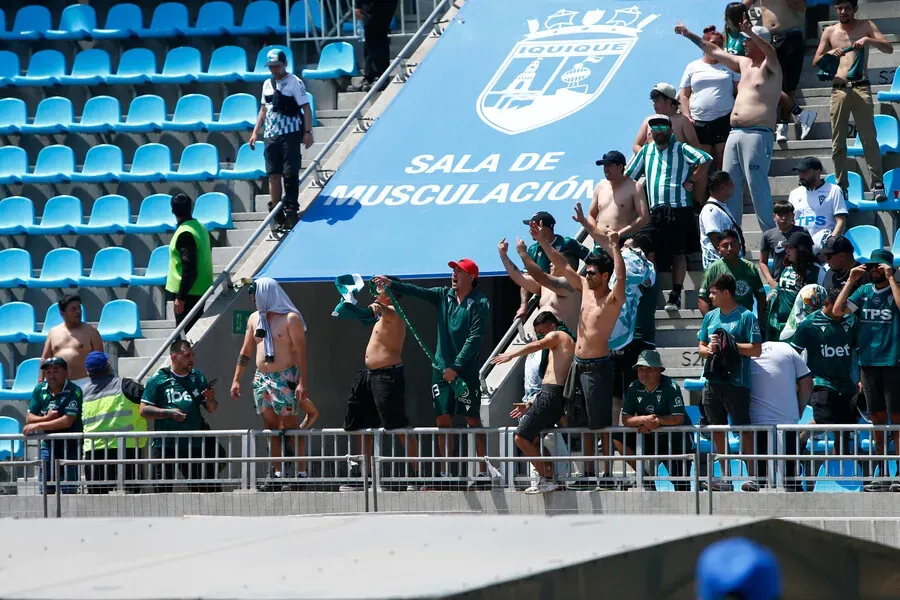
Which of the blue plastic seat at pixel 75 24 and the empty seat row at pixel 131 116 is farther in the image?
the blue plastic seat at pixel 75 24

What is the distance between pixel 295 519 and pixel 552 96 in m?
11.7

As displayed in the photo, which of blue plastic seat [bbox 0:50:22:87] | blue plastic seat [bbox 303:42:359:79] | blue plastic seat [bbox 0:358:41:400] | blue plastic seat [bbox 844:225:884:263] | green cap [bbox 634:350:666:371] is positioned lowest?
blue plastic seat [bbox 0:358:41:400]

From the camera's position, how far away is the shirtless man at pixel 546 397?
11414 millimetres

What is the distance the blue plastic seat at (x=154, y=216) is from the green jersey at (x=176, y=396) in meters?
5.29

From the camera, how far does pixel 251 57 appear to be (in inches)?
827

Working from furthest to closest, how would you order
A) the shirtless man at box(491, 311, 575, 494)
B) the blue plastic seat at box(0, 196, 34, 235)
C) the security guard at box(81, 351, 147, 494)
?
the blue plastic seat at box(0, 196, 34, 235), the security guard at box(81, 351, 147, 494), the shirtless man at box(491, 311, 575, 494)

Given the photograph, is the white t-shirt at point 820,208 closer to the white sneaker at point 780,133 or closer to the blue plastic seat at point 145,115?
the white sneaker at point 780,133

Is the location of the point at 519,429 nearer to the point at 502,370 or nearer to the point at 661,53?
the point at 502,370

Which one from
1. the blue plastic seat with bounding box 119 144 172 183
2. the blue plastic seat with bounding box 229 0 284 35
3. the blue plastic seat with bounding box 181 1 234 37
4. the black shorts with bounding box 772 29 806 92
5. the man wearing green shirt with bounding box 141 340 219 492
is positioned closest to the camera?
the man wearing green shirt with bounding box 141 340 219 492

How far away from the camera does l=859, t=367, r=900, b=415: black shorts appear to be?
11492 millimetres

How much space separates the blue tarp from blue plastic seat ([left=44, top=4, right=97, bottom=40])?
17.6 feet

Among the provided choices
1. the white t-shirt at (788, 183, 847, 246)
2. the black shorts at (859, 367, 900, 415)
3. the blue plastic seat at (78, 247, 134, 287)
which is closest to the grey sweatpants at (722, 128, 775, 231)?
the white t-shirt at (788, 183, 847, 246)

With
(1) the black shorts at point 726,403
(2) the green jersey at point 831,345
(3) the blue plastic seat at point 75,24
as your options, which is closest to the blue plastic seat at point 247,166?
(3) the blue plastic seat at point 75,24

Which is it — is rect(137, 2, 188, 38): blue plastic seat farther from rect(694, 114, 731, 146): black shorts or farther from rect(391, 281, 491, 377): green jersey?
rect(391, 281, 491, 377): green jersey
